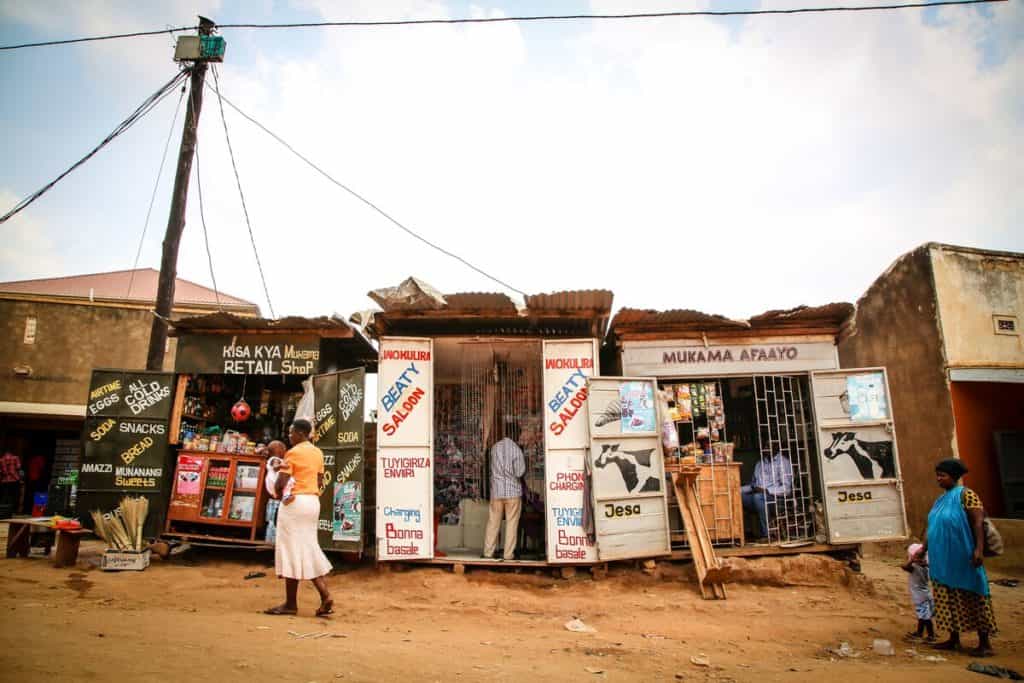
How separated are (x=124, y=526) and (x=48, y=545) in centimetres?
130

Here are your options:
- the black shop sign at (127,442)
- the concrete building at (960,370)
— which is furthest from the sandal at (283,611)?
the concrete building at (960,370)

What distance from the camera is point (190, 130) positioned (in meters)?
9.48

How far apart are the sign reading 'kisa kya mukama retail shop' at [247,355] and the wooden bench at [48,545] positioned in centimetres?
242

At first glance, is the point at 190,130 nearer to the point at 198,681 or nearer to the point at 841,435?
the point at 198,681

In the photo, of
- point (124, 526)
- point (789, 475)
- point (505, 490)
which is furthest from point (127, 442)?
point (789, 475)

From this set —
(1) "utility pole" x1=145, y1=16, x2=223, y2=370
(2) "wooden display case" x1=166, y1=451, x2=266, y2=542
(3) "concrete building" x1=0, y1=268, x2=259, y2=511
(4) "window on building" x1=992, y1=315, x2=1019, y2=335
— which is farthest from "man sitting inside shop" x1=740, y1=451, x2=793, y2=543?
(3) "concrete building" x1=0, y1=268, x2=259, y2=511

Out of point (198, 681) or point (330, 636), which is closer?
point (198, 681)

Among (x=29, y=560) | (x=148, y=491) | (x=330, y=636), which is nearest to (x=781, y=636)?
(x=330, y=636)

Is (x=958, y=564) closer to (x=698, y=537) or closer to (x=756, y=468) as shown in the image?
(x=698, y=537)

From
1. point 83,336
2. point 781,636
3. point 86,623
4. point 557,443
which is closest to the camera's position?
point 86,623

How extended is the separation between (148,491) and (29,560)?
4.89 ft

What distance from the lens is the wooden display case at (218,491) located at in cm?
846

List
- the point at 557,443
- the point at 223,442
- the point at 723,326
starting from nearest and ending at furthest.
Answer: the point at 557,443 < the point at 723,326 < the point at 223,442

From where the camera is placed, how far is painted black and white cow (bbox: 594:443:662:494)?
751 centimetres
